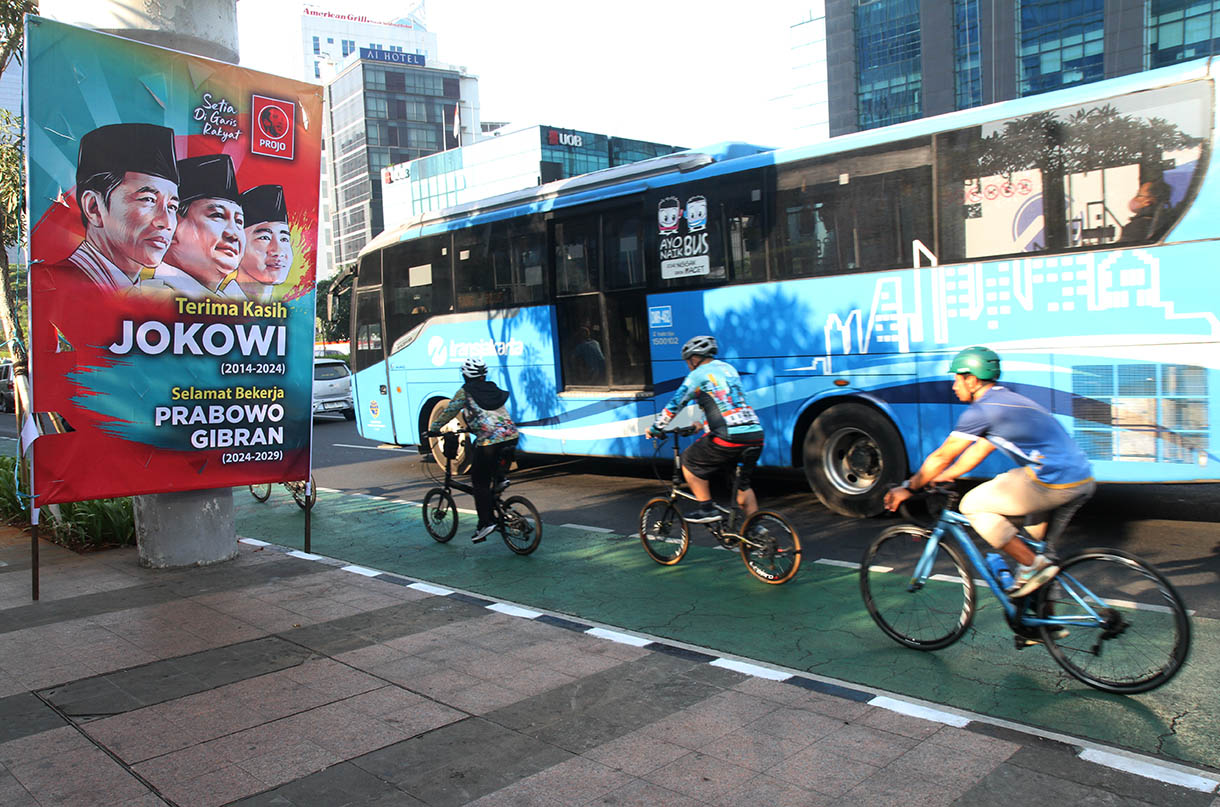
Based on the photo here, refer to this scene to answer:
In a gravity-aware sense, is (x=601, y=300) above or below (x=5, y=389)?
above

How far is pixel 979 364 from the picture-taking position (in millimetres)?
4809

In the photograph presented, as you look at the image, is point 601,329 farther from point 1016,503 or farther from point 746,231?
point 1016,503

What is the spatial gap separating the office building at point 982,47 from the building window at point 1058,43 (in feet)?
0.19

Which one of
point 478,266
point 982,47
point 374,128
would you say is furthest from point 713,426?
point 374,128

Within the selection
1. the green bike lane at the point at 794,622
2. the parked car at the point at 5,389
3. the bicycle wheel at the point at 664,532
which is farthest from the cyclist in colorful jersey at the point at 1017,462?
the parked car at the point at 5,389

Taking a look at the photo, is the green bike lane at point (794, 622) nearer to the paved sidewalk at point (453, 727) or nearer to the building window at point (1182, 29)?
the paved sidewalk at point (453, 727)

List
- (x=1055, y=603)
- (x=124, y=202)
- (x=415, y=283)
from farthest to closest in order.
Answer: (x=415, y=283)
(x=124, y=202)
(x=1055, y=603)

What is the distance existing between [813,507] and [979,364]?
5.23 meters

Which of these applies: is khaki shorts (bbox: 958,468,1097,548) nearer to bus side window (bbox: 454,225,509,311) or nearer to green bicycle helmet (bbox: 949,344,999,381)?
green bicycle helmet (bbox: 949,344,999,381)

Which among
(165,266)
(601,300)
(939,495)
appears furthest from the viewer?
(601,300)

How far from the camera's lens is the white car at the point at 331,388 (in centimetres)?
2350

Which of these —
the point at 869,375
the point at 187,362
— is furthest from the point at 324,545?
the point at 869,375

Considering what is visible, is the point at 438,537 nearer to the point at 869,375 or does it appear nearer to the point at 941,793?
the point at 869,375

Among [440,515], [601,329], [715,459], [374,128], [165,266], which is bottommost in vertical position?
[440,515]
